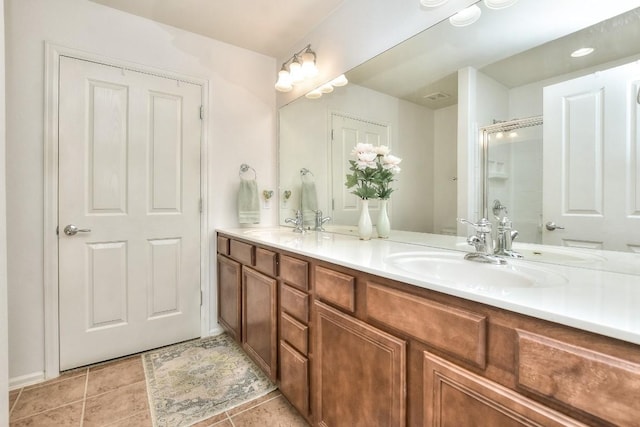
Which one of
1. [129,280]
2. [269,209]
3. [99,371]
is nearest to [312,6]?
[269,209]

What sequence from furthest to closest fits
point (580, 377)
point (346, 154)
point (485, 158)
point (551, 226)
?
point (346, 154) < point (485, 158) < point (551, 226) < point (580, 377)

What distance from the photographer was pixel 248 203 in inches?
91.5

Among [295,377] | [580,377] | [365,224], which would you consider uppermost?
[365,224]

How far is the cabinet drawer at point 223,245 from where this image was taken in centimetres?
209

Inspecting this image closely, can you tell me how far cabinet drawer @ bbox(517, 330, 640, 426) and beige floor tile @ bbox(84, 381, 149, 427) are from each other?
67.1 inches

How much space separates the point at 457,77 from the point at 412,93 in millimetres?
244

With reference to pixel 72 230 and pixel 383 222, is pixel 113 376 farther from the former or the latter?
pixel 383 222

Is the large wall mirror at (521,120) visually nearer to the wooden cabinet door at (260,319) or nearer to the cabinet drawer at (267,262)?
the cabinet drawer at (267,262)

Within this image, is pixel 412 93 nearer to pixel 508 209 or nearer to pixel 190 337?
pixel 508 209

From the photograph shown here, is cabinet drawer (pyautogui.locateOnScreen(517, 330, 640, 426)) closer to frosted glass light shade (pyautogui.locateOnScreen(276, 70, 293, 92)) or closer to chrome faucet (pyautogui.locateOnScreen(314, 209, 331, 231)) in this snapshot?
chrome faucet (pyautogui.locateOnScreen(314, 209, 331, 231))

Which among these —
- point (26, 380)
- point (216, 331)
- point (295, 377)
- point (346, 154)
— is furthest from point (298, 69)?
point (26, 380)

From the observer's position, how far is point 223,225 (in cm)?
234

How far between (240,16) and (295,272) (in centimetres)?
175

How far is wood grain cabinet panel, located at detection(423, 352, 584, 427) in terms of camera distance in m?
0.59
